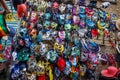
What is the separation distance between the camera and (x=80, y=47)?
959 centimetres

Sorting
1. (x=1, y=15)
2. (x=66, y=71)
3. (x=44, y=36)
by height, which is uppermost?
(x=1, y=15)

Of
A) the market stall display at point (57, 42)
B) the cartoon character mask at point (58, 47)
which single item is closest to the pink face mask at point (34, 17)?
the market stall display at point (57, 42)

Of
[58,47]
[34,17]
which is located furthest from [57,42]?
[34,17]

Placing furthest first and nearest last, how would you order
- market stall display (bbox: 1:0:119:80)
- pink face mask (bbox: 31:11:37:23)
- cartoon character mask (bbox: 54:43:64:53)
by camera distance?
1. pink face mask (bbox: 31:11:37:23)
2. cartoon character mask (bbox: 54:43:64:53)
3. market stall display (bbox: 1:0:119:80)

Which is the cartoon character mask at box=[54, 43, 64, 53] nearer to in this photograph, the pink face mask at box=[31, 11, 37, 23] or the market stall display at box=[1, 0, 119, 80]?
the market stall display at box=[1, 0, 119, 80]

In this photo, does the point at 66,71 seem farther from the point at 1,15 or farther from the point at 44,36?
the point at 1,15

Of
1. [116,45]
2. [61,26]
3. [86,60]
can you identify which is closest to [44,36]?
[61,26]

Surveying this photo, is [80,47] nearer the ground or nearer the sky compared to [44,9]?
nearer the ground

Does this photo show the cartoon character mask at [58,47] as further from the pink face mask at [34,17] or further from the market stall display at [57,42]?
the pink face mask at [34,17]

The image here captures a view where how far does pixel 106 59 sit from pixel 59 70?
4.07ft

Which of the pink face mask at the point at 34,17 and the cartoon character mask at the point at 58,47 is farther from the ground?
the pink face mask at the point at 34,17

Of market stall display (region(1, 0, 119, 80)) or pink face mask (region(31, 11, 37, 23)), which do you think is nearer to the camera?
market stall display (region(1, 0, 119, 80))

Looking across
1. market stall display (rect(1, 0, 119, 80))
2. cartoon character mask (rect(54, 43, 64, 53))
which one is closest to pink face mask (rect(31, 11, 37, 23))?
market stall display (rect(1, 0, 119, 80))

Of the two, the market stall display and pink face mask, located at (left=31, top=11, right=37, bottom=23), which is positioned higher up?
pink face mask, located at (left=31, top=11, right=37, bottom=23)
